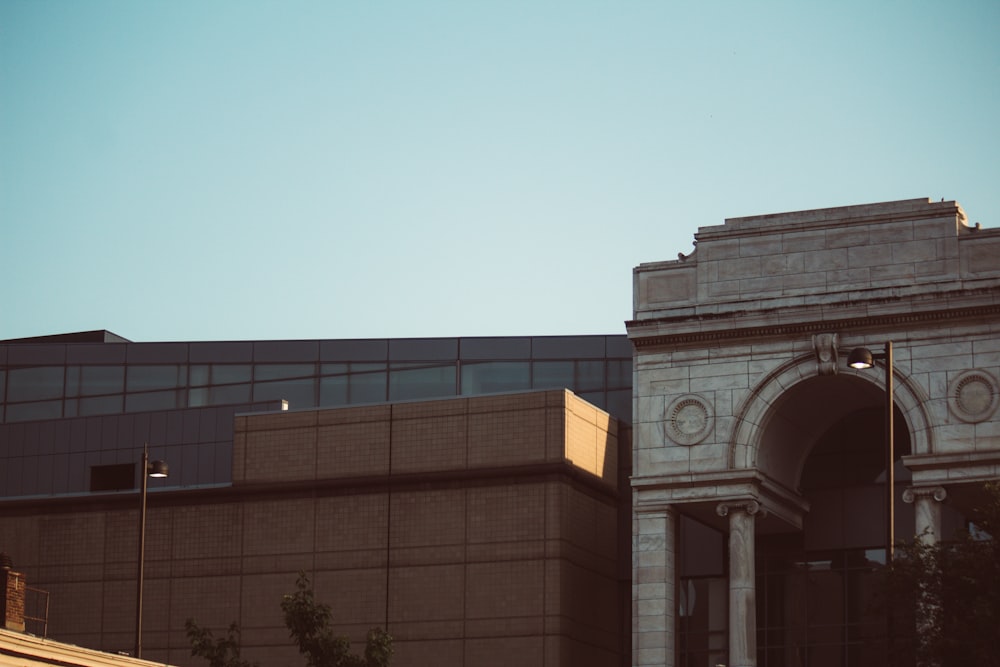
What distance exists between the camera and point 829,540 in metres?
56.0

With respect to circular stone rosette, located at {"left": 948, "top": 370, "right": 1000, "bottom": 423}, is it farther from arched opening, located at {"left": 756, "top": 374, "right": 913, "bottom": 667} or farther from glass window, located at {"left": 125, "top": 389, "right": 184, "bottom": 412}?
glass window, located at {"left": 125, "top": 389, "right": 184, "bottom": 412}

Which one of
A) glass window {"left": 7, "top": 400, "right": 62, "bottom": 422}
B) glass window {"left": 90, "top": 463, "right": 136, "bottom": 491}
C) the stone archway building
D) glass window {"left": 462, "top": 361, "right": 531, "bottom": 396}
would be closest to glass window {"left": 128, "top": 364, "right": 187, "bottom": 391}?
glass window {"left": 7, "top": 400, "right": 62, "bottom": 422}

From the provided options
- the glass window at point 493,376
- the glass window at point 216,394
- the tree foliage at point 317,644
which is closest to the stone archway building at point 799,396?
the tree foliage at point 317,644

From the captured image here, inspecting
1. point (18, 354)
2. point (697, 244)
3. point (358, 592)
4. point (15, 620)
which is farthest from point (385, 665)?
point (18, 354)

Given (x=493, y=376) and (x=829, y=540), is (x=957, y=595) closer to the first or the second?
(x=829, y=540)

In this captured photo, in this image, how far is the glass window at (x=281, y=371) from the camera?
75.3 metres

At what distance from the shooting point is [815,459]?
5709 cm

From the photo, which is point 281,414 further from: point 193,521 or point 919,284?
point 919,284

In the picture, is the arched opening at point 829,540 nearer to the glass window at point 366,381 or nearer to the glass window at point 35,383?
the glass window at point 366,381

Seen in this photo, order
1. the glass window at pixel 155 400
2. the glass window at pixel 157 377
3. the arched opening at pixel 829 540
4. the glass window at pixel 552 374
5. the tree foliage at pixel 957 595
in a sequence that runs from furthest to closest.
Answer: the glass window at pixel 157 377, the glass window at pixel 155 400, the glass window at pixel 552 374, the arched opening at pixel 829 540, the tree foliage at pixel 957 595

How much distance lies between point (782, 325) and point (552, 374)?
21629mm

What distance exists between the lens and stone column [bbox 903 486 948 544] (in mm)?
49156

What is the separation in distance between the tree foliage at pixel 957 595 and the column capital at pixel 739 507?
1152cm

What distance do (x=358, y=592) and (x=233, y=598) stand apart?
13.7 ft
